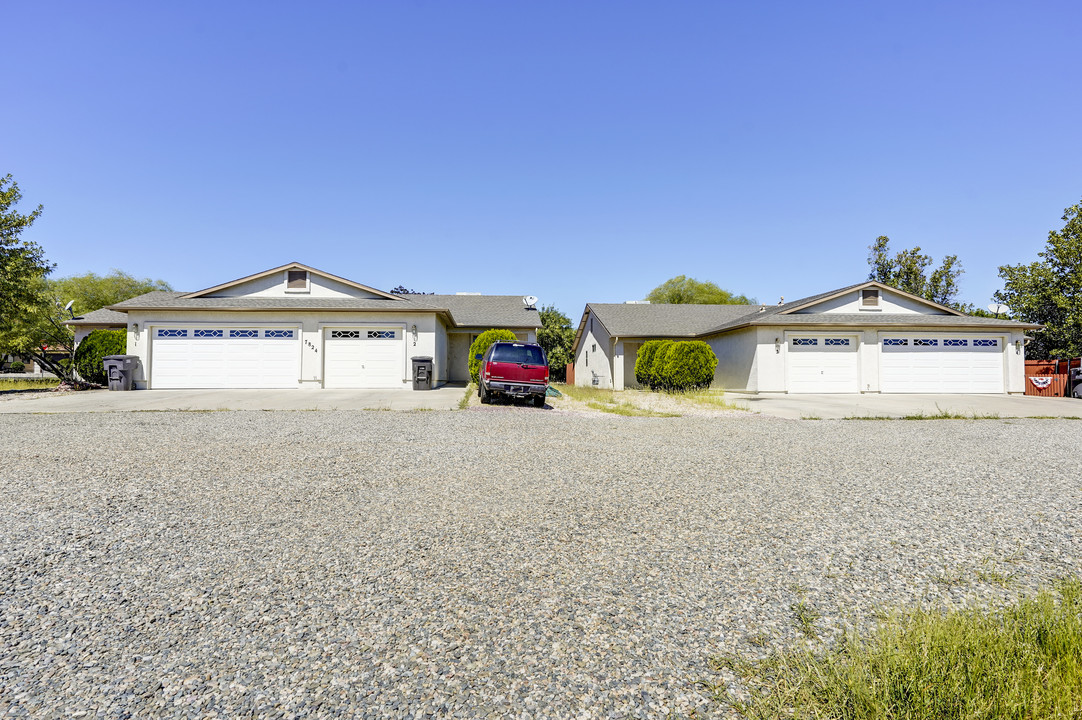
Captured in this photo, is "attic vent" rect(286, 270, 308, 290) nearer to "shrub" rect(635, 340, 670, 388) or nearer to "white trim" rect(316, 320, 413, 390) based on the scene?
"white trim" rect(316, 320, 413, 390)

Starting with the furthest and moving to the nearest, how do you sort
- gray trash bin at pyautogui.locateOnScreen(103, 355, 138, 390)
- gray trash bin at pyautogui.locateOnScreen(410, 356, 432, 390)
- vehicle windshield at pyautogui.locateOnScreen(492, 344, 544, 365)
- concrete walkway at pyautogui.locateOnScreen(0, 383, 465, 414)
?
gray trash bin at pyautogui.locateOnScreen(410, 356, 432, 390), gray trash bin at pyautogui.locateOnScreen(103, 355, 138, 390), vehicle windshield at pyautogui.locateOnScreen(492, 344, 544, 365), concrete walkway at pyautogui.locateOnScreen(0, 383, 465, 414)

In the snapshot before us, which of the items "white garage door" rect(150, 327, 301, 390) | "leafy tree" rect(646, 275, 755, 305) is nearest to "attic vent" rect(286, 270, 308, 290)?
"white garage door" rect(150, 327, 301, 390)

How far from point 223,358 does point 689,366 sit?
1761 centimetres

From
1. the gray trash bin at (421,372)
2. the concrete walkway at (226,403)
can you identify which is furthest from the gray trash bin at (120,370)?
the gray trash bin at (421,372)

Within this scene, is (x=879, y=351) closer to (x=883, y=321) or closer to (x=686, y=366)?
(x=883, y=321)

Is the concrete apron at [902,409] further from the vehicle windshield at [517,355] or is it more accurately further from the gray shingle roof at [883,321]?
the vehicle windshield at [517,355]

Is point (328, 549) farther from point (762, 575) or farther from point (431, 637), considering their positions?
point (762, 575)

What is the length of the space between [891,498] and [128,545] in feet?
21.1

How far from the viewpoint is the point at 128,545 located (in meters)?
3.49

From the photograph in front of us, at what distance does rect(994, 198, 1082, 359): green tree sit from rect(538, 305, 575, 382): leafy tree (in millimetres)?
25031

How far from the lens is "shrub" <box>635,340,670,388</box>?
2161 centimetres

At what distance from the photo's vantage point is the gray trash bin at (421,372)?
1830 centimetres

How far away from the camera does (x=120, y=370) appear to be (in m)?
17.9

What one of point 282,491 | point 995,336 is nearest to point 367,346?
point 282,491
